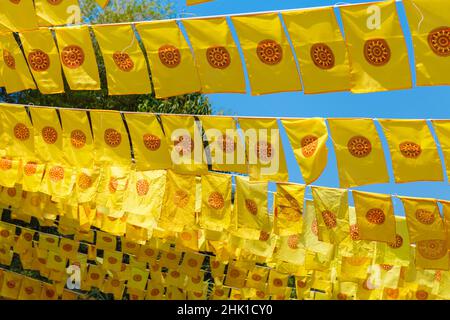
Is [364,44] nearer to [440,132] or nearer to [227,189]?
[440,132]

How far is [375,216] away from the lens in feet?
27.8

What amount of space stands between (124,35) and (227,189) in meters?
3.14

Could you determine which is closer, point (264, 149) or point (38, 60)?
point (38, 60)

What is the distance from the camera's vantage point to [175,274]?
48.3 ft

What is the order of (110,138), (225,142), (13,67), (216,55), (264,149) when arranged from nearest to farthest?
1. (216,55)
2. (13,67)
3. (264,149)
4. (225,142)
5. (110,138)

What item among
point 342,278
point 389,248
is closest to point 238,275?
point 342,278

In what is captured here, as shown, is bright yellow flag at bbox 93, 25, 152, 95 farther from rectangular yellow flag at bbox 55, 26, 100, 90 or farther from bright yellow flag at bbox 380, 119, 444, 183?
bright yellow flag at bbox 380, 119, 444, 183

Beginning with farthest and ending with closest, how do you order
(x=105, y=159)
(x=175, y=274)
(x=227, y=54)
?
(x=175, y=274) < (x=105, y=159) < (x=227, y=54)

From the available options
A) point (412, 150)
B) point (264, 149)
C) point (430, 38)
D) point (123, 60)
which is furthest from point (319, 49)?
point (123, 60)

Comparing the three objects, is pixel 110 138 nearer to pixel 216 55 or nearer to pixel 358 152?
pixel 216 55

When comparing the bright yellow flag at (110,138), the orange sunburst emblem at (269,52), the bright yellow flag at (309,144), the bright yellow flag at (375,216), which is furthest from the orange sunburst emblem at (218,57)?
the bright yellow flag at (375,216)

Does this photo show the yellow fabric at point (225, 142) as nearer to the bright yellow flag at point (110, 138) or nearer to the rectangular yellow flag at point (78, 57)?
the bright yellow flag at point (110, 138)

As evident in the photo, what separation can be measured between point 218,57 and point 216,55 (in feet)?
0.09

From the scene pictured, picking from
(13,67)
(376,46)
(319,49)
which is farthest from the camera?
(13,67)
